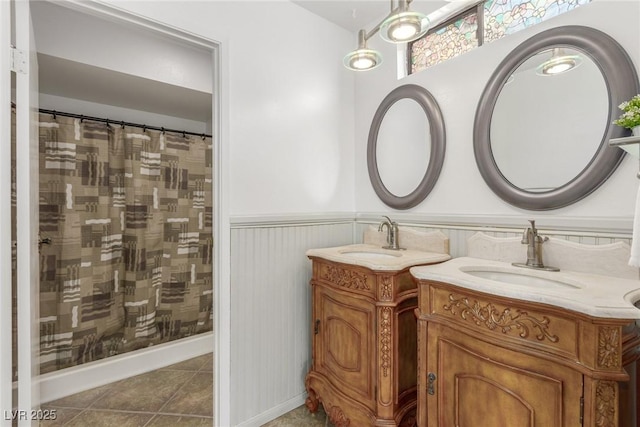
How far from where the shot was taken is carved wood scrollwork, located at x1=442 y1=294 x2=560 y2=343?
89 cm

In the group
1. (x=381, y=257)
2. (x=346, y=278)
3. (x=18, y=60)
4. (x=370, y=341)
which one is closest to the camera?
(x=18, y=60)

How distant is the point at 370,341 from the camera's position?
143 centimetres

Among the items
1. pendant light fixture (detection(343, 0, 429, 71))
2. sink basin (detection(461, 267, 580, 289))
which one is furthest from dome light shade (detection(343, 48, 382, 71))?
sink basin (detection(461, 267, 580, 289))

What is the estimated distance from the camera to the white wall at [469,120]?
1177 millimetres

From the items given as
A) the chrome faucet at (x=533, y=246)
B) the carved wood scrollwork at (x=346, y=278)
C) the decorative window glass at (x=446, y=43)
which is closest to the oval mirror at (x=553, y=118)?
the chrome faucet at (x=533, y=246)

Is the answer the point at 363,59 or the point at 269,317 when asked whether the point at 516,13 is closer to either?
the point at 363,59

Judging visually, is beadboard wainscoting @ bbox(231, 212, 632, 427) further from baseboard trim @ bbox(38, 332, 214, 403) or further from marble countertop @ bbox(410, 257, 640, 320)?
baseboard trim @ bbox(38, 332, 214, 403)

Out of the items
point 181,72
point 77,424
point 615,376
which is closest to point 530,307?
point 615,376

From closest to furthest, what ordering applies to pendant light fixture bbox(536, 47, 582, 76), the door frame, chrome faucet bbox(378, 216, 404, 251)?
pendant light fixture bbox(536, 47, 582, 76)
the door frame
chrome faucet bbox(378, 216, 404, 251)

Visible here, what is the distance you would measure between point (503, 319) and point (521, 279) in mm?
396

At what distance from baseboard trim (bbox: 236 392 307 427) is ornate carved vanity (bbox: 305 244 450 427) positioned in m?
0.36

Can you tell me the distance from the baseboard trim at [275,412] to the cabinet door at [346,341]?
368 millimetres

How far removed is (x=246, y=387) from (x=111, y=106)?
2580 mm

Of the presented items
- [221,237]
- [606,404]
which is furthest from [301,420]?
[606,404]
